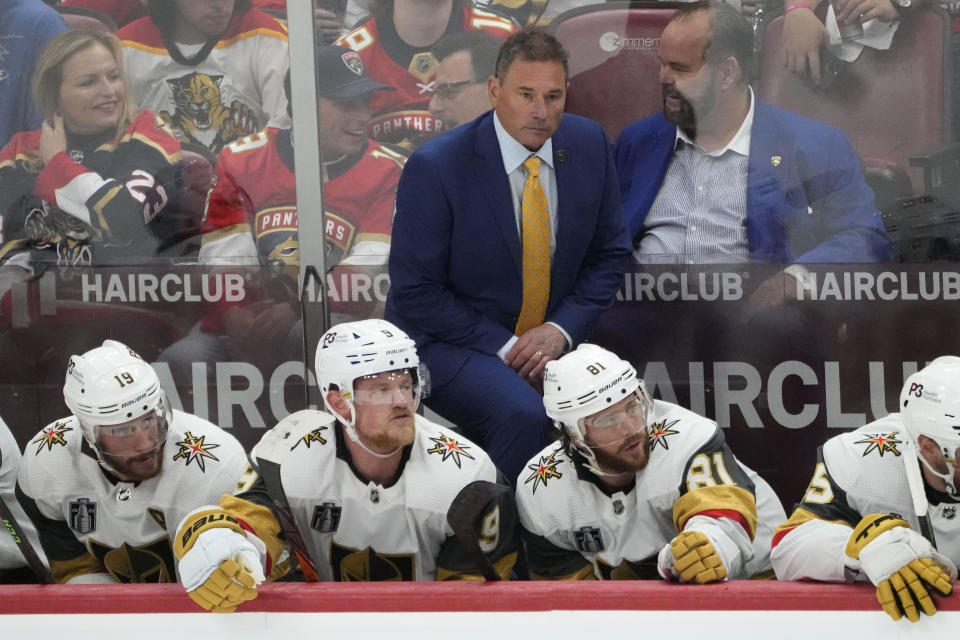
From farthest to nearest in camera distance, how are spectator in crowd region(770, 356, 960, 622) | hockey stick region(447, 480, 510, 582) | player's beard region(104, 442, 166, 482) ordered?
player's beard region(104, 442, 166, 482) → hockey stick region(447, 480, 510, 582) → spectator in crowd region(770, 356, 960, 622)

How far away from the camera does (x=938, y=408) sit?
2.47m

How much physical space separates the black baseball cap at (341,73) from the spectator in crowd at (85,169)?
1.54 ft

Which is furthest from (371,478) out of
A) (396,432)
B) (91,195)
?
(91,195)

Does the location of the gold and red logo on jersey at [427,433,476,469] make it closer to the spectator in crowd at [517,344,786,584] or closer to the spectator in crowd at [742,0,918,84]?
the spectator in crowd at [517,344,786,584]

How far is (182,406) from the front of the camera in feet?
11.9

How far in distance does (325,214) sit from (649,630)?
1723 millimetres

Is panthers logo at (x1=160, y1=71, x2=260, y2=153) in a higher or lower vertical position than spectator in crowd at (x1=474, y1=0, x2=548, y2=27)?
lower

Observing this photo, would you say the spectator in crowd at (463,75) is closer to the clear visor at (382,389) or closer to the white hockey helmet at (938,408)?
the clear visor at (382,389)

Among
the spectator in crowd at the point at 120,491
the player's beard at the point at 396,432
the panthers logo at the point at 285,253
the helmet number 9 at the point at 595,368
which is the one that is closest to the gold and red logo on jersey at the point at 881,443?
the helmet number 9 at the point at 595,368

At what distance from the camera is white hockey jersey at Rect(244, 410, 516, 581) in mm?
2863

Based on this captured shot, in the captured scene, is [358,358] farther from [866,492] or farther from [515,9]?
[515,9]

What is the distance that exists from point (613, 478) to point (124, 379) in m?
1.14

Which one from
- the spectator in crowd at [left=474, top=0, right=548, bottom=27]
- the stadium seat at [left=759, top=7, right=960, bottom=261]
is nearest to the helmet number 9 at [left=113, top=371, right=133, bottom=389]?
the spectator in crowd at [left=474, top=0, right=548, bottom=27]

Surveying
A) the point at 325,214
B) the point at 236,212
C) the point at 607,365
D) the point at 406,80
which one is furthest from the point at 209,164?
the point at 607,365
